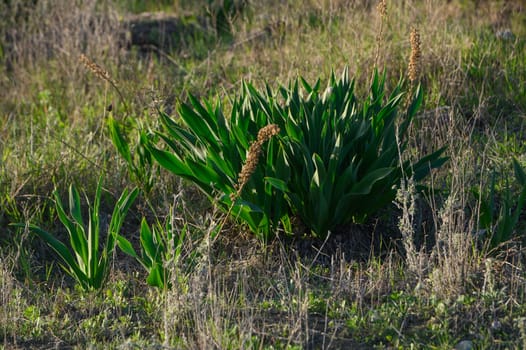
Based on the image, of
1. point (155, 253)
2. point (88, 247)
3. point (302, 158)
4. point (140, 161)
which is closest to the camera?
point (155, 253)

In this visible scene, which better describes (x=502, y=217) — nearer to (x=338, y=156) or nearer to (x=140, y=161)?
(x=338, y=156)

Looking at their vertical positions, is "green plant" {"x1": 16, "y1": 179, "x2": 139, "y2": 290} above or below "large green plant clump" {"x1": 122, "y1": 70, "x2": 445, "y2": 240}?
below

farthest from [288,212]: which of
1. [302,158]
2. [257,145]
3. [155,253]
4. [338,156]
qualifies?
[257,145]

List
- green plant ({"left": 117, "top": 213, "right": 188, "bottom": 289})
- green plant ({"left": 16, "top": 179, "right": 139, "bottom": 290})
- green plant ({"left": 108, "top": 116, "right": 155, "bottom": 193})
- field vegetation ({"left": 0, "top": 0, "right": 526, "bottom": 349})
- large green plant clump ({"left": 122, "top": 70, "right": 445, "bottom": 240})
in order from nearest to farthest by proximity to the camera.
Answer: field vegetation ({"left": 0, "top": 0, "right": 526, "bottom": 349})
green plant ({"left": 117, "top": 213, "right": 188, "bottom": 289})
green plant ({"left": 16, "top": 179, "right": 139, "bottom": 290})
large green plant clump ({"left": 122, "top": 70, "right": 445, "bottom": 240})
green plant ({"left": 108, "top": 116, "right": 155, "bottom": 193})

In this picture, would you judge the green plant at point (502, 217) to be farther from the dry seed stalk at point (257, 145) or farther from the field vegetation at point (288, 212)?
the dry seed stalk at point (257, 145)

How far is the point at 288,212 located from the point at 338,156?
0.52 m

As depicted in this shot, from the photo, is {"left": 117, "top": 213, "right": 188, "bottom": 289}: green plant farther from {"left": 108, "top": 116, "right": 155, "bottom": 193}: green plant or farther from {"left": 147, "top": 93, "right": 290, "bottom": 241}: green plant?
{"left": 108, "top": 116, "right": 155, "bottom": 193}: green plant

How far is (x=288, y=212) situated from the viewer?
438cm

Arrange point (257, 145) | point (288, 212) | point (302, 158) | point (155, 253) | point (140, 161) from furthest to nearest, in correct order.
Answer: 1. point (140, 161)
2. point (288, 212)
3. point (302, 158)
4. point (155, 253)
5. point (257, 145)

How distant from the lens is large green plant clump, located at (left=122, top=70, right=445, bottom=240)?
4.07m

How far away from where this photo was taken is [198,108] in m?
4.35

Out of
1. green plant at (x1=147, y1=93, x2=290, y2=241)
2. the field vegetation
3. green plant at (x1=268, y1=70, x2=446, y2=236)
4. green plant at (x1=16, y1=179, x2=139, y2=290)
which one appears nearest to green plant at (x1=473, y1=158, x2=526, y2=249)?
the field vegetation

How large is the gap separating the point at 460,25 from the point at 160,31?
2.77m

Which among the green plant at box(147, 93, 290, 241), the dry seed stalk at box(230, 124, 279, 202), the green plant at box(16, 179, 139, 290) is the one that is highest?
the dry seed stalk at box(230, 124, 279, 202)
